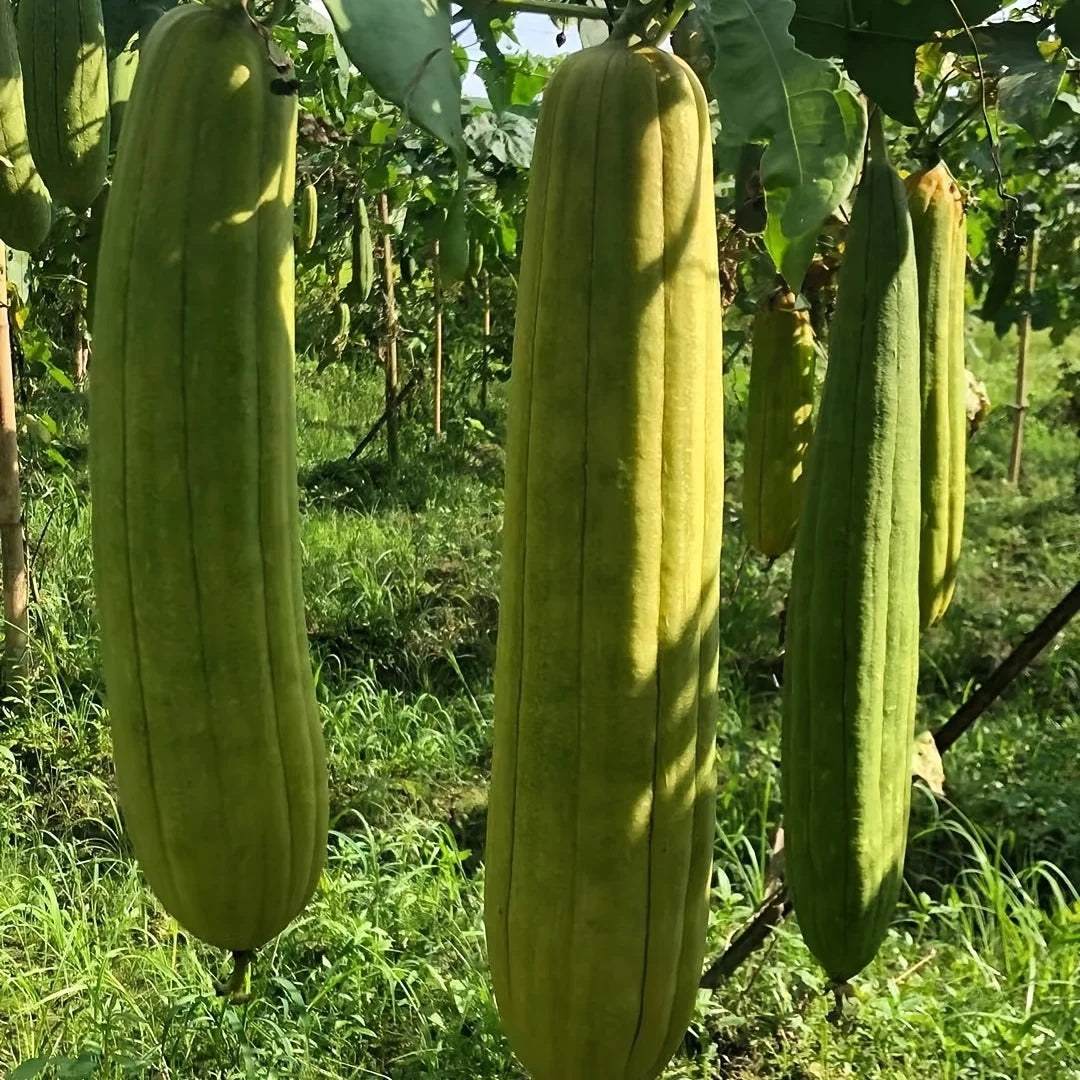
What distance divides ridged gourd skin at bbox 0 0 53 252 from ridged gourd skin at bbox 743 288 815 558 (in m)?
1.22

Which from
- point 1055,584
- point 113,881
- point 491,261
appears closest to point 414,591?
point 491,261

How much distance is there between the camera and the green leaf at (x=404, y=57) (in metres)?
0.69

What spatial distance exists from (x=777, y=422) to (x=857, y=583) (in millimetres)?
1022

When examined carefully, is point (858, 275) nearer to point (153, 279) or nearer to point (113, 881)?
point (153, 279)

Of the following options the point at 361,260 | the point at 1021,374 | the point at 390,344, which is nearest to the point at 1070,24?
the point at 361,260

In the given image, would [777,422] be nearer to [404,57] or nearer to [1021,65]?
[1021,65]

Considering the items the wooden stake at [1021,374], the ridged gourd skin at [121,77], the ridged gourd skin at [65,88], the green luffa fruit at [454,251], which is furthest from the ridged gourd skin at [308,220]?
the wooden stake at [1021,374]

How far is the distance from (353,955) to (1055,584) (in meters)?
3.91

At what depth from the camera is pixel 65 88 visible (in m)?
1.25

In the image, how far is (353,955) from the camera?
2.91 m

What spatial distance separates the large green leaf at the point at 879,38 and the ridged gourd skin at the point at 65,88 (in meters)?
0.74

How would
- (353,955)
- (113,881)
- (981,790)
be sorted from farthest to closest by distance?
(981,790) < (113,881) < (353,955)

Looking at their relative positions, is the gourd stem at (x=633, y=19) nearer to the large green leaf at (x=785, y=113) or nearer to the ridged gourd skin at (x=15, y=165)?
the large green leaf at (x=785, y=113)

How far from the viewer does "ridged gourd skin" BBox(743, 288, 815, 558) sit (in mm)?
2078
